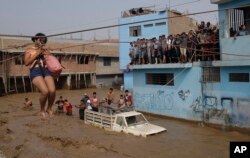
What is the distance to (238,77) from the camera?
18.1 metres

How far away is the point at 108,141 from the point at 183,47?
602 cm

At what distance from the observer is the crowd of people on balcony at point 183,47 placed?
19078 mm

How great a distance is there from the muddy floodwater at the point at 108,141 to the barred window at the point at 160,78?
210cm

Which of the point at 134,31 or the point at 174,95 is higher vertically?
the point at 134,31

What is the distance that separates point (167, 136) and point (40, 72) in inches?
550

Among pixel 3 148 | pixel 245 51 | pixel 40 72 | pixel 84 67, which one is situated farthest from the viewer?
pixel 84 67

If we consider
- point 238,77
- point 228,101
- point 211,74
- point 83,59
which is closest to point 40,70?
point 238,77

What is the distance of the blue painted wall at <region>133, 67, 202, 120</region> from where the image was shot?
20.4m

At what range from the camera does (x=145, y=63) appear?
2364cm

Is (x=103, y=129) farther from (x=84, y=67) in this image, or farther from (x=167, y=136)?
(x=84, y=67)

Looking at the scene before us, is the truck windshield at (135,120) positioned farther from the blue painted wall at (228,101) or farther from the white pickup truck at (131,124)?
the blue painted wall at (228,101)

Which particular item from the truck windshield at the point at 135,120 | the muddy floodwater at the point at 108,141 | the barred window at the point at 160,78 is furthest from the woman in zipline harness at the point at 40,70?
the barred window at the point at 160,78

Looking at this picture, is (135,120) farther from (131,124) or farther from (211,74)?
(211,74)

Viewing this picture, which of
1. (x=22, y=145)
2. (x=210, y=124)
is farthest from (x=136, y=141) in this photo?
(x=22, y=145)
